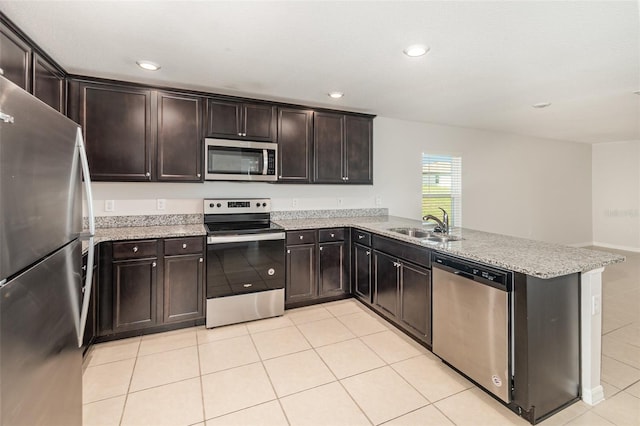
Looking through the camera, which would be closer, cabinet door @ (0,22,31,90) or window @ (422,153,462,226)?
cabinet door @ (0,22,31,90)

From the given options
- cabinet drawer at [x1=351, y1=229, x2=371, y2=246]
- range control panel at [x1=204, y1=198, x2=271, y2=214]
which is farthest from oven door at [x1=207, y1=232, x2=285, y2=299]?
cabinet drawer at [x1=351, y1=229, x2=371, y2=246]

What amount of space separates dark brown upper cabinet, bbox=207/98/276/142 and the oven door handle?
1.08 m

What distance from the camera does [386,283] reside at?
9.98 ft

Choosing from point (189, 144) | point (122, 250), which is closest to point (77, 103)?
point (189, 144)

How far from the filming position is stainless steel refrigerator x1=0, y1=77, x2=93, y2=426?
2.94 feet

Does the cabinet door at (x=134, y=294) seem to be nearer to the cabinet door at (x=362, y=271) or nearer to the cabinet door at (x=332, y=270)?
the cabinet door at (x=332, y=270)

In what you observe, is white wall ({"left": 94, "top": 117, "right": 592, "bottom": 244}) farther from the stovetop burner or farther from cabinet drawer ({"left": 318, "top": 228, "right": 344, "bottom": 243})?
cabinet drawer ({"left": 318, "top": 228, "right": 344, "bottom": 243})

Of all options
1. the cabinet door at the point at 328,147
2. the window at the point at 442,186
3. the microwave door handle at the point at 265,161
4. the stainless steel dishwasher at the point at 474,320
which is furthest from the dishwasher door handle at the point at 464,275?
the window at the point at 442,186

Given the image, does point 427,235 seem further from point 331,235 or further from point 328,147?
point 328,147

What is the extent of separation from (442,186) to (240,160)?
3330 millimetres

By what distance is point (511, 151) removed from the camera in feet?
18.3

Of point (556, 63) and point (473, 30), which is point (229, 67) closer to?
point (473, 30)

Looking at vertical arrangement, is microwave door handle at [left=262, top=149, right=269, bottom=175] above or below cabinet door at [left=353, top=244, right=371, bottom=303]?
above

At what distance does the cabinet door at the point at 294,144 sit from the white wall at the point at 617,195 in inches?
271
